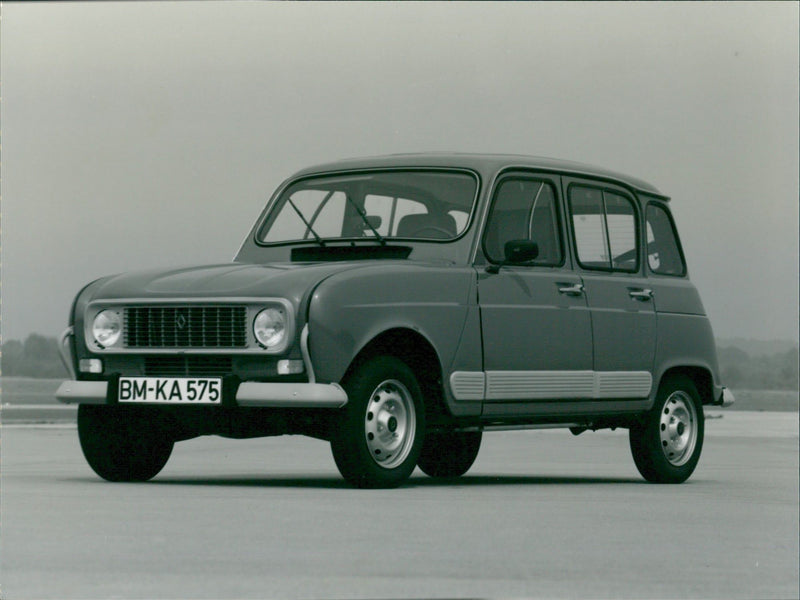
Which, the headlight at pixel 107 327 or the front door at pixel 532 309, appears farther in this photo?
the front door at pixel 532 309

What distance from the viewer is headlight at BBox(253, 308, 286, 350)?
28.2 feet

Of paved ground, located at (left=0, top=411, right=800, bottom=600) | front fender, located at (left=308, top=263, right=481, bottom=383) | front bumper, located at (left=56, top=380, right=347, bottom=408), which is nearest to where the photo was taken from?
paved ground, located at (left=0, top=411, right=800, bottom=600)

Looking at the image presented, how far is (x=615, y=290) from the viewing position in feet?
36.8

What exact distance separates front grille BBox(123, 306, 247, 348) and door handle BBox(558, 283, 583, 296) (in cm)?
267

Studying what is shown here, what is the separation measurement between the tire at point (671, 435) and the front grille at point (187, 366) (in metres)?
3.94

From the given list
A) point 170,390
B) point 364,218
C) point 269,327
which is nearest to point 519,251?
point 364,218

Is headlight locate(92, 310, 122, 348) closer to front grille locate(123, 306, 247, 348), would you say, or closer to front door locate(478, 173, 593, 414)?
front grille locate(123, 306, 247, 348)

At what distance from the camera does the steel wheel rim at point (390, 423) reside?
348 inches

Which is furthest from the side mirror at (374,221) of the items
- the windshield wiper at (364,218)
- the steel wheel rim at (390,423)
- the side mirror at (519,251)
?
the steel wheel rim at (390,423)

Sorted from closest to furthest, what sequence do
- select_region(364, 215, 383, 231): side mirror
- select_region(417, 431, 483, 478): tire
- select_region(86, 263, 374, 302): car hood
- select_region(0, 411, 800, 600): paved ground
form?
select_region(0, 411, 800, 600): paved ground
select_region(86, 263, 374, 302): car hood
select_region(364, 215, 383, 231): side mirror
select_region(417, 431, 483, 478): tire

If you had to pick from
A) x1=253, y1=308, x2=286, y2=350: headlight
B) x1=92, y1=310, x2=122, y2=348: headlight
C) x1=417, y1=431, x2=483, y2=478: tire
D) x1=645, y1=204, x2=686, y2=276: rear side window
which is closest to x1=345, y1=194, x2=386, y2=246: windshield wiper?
x1=253, y1=308, x2=286, y2=350: headlight

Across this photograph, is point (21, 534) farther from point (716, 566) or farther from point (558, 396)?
point (558, 396)

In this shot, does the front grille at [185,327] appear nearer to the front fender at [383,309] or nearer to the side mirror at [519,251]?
the front fender at [383,309]

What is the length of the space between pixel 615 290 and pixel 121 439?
12.5 ft
